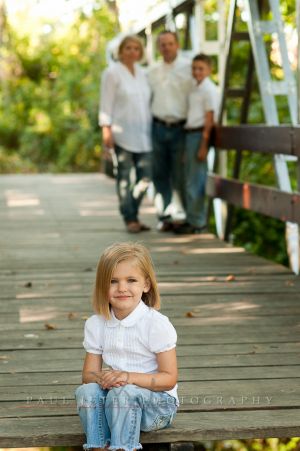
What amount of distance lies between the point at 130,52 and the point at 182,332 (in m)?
3.69


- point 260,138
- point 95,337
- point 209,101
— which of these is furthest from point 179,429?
point 209,101

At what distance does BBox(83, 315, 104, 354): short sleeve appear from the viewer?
3.45 m

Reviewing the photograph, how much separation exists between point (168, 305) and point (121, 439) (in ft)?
7.82

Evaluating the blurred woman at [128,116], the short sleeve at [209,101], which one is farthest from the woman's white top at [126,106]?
Result: the short sleeve at [209,101]

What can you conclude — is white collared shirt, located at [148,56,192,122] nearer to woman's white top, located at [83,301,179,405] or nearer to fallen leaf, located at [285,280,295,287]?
fallen leaf, located at [285,280,295,287]

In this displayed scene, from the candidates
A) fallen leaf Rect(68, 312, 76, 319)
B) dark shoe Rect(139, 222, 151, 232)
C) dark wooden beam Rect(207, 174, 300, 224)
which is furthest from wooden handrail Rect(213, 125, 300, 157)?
fallen leaf Rect(68, 312, 76, 319)

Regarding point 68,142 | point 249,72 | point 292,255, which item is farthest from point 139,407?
point 68,142

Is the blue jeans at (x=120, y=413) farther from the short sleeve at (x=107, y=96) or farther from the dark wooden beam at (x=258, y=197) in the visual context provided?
the short sleeve at (x=107, y=96)

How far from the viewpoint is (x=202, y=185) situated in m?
8.52

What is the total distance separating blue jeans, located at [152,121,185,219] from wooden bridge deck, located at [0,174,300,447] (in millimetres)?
414

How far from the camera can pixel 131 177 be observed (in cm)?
838

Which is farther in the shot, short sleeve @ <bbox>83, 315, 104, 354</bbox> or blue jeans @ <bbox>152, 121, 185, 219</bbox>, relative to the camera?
blue jeans @ <bbox>152, 121, 185, 219</bbox>

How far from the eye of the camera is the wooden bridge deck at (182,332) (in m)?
3.46

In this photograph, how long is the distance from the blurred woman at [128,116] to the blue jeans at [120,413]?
4.93 m
